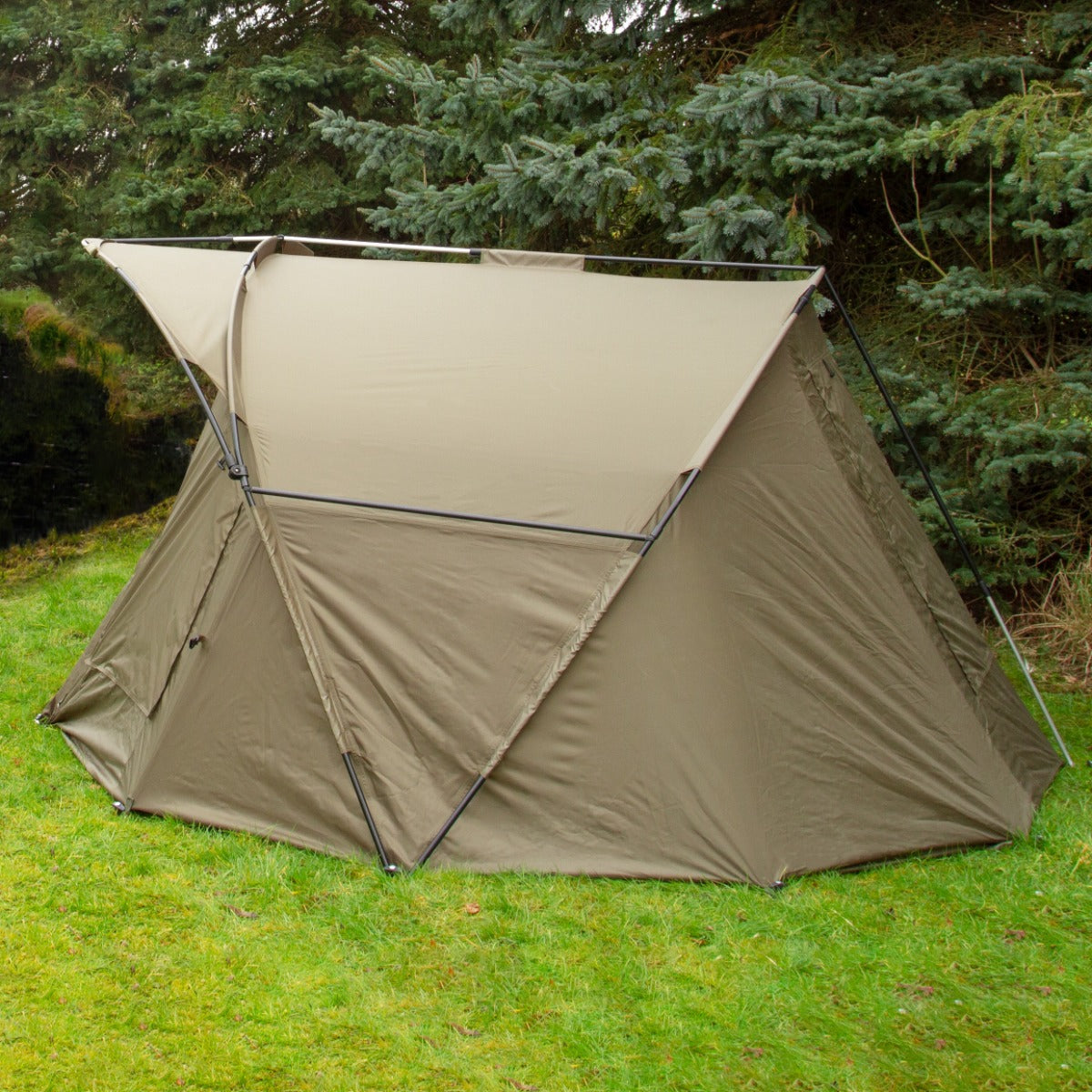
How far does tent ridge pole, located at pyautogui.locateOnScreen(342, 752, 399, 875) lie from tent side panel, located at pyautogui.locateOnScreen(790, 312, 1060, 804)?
1926 mm

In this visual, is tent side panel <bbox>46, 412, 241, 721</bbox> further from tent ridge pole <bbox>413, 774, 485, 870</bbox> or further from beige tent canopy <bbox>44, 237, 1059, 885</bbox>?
tent ridge pole <bbox>413, 774, 485, 870</bbox>

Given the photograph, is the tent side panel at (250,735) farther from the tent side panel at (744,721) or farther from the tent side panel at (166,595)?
the tent side panel at (744,721)

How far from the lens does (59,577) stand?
Result: 24.6 feet

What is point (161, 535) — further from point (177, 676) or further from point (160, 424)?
point (160, 424)

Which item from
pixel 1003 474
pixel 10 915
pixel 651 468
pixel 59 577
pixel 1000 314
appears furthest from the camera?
pixel 59 577

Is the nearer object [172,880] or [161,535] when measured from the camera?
[172,880]

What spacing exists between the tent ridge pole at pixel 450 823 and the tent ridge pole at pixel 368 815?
92 mm

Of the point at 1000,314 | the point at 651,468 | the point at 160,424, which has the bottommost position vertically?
the point at 160,424

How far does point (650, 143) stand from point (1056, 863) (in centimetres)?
389

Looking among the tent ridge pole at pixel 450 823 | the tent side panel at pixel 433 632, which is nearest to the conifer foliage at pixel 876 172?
the tent side panel at pixel 433 632

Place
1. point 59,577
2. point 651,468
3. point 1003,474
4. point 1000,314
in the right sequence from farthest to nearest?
point 59,577 < point 1000,314 < point 1003,474 < point 651,468

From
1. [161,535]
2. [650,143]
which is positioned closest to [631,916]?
[161,535]

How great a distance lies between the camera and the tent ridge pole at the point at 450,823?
3.66m

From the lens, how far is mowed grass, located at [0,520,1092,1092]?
2.85 meters
